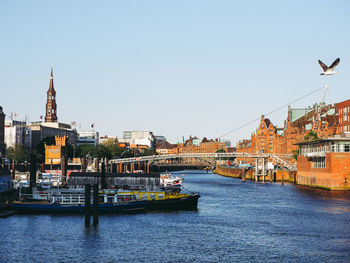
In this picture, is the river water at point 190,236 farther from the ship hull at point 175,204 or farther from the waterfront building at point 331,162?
the waterfront building at point 331,162

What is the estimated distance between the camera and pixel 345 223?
59.1 m

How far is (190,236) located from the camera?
170 ft

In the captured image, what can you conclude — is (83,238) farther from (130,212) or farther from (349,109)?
(349,109)

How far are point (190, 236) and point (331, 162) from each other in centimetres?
5393

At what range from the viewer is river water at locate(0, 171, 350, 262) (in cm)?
4297

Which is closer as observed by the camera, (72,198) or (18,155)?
(72,198)

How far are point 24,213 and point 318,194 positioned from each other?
53.3 metres

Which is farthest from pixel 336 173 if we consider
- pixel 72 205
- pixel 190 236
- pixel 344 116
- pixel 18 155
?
pixel 18 155

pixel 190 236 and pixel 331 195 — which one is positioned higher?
pixel 331 195

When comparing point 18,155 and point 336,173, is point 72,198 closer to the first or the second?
point 336,173

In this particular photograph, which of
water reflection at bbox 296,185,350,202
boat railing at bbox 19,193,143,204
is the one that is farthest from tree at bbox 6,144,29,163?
boat railing at bbox 19,193,143,204

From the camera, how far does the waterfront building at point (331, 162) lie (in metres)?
97.1

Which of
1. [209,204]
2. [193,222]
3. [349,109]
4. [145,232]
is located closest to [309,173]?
[349,109]

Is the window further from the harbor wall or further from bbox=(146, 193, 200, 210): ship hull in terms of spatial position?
bbox=(146, 193, 200, 210): ship hull
